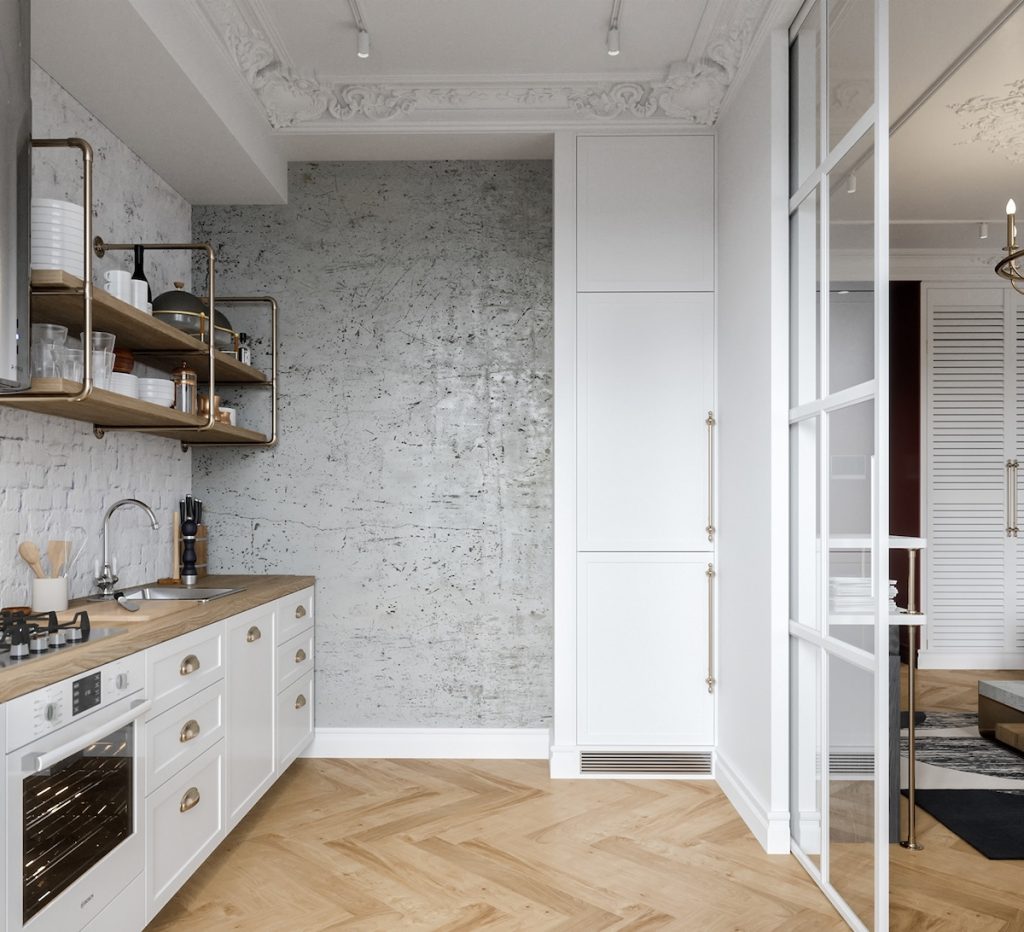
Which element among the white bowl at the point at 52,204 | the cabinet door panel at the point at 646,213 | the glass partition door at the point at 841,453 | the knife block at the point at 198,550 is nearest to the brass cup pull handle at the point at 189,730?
the knife block at the point at 198,550

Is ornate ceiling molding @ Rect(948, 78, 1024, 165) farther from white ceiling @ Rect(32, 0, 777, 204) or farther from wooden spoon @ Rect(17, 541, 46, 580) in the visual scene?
wooden spoon @ Rect(17, 541, 46, 580)

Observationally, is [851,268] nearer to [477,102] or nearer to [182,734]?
[477,102]

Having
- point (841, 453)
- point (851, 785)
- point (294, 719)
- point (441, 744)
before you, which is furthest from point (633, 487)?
point (294, 719)

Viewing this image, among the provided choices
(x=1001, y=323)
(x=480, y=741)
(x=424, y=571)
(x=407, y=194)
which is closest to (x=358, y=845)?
(x=480, y=741)

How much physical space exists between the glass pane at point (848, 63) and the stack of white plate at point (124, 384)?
217 centimetres

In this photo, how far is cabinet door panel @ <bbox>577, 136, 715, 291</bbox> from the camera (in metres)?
3.55

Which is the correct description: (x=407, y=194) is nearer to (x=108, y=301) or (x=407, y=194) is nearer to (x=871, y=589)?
(x=108, y=301)

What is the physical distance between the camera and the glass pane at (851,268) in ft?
7.21

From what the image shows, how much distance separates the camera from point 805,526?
103 inches

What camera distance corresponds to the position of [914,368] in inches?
228

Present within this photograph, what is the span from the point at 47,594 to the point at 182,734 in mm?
571

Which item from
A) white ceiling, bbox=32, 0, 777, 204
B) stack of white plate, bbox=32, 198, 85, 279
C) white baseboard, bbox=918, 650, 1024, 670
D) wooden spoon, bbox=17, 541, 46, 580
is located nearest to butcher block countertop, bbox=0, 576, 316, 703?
wooden spoon, bbox=17, 541, 46, 580

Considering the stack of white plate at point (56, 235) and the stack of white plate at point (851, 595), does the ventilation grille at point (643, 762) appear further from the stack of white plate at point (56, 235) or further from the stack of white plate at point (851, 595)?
the stack of white plate at point (56, 235)

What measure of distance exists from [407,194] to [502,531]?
5.20 ft
